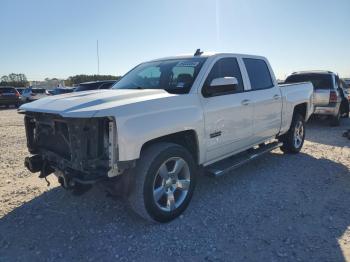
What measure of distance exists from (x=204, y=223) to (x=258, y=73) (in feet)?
9.66

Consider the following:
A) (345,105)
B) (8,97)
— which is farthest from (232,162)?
(8,97)

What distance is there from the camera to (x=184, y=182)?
4.00 metres

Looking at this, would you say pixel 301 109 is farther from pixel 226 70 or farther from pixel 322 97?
pixel 322 97

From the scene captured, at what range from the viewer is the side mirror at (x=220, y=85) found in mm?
4098

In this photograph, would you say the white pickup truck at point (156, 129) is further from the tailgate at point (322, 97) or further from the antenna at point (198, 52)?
the tailgate at point (322, 97)

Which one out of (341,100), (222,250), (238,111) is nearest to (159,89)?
(238,111)

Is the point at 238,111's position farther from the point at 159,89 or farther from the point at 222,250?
the point at 222,250

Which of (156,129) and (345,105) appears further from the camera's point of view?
(345,105)

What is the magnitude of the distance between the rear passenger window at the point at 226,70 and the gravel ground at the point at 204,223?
1.59m

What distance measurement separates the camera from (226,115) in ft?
14.7

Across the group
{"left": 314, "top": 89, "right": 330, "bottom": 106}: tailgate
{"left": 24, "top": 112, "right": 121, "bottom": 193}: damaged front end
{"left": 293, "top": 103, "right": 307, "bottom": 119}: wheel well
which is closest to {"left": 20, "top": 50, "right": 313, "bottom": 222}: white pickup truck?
{"left": 24, "top": 112, "right": 121, "bottom": 193}: damaged front end

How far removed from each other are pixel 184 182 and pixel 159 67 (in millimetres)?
1845

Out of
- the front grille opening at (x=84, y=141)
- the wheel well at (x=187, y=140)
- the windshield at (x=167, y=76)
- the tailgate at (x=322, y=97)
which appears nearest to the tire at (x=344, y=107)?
the tailgate at (x=322, y=97)

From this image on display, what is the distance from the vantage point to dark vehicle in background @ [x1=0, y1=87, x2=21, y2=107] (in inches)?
914
